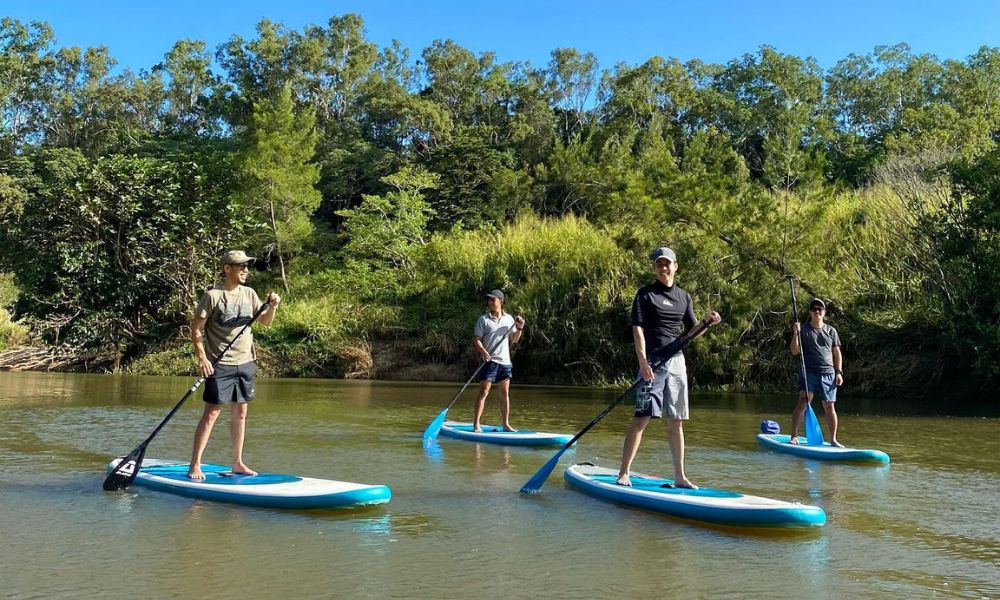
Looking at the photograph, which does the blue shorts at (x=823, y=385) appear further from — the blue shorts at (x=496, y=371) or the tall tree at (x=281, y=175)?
the tall tree at (x=281, y=175)

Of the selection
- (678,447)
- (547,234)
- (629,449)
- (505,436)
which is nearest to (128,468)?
(629,449)

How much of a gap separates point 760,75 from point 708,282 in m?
36.9

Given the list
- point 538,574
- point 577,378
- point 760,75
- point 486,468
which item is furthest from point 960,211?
point 760,75

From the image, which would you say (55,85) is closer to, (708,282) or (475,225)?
(475,225)

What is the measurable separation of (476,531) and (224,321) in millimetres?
2514

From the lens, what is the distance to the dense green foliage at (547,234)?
747 inches

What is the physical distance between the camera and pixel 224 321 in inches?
259

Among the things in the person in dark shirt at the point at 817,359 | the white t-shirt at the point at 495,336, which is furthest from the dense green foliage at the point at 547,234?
Result: the white t-shirt at the point at 495,336

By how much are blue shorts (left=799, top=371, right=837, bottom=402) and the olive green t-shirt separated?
6.14 meters

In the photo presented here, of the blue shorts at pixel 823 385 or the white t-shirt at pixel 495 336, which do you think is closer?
the blue shorts at pixel 823 385

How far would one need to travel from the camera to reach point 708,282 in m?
20.1

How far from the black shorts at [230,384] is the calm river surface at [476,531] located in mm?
774

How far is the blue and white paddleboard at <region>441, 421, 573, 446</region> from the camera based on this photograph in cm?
961

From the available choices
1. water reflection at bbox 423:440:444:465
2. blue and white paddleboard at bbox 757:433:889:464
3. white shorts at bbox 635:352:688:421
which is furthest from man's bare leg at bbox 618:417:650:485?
blue and white paddleboard at bbox 757:433:889:464
